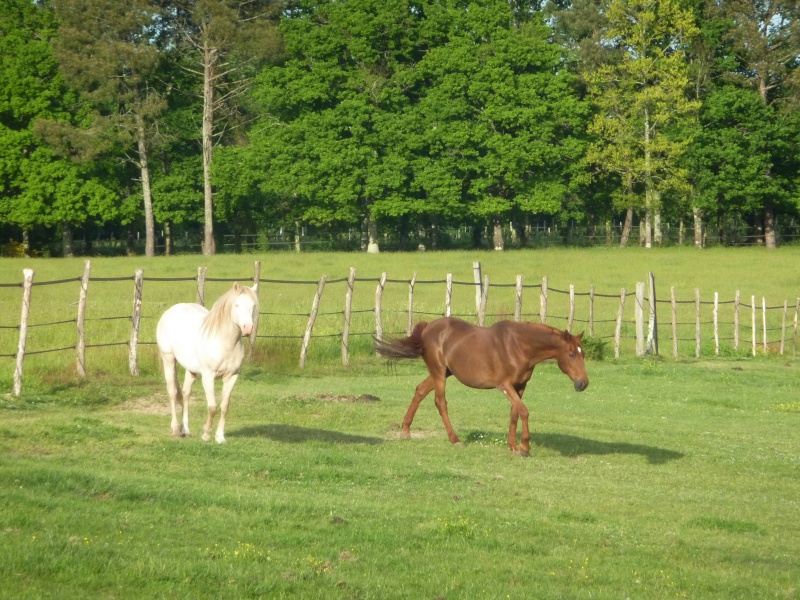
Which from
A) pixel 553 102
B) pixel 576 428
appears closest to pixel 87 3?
pixel 553 102

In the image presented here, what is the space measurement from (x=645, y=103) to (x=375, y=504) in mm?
56812

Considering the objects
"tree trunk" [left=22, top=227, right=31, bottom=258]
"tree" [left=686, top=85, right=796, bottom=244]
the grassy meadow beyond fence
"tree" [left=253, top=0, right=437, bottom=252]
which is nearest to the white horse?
the grassy meadow beyond fence

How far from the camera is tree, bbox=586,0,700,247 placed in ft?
206

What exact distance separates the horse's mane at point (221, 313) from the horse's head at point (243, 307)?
1cm

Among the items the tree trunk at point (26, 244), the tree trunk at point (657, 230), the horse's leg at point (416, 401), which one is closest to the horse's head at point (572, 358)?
the horse's leg at point (416, 401)

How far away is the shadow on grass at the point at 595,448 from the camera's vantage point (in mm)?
13812

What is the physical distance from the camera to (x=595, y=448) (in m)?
14.2

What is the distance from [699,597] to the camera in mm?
7453

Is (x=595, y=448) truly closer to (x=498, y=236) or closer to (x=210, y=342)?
(x=210, y=342)

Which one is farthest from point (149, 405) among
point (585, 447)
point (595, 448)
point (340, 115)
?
point (340, 115)

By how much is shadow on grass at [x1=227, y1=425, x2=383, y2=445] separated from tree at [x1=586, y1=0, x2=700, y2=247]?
5114 centimetres

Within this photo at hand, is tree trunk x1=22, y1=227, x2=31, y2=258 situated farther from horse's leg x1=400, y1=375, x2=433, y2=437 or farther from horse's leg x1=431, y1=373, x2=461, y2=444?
horse's leg x1=431, y1=373, x2=461, y2=444

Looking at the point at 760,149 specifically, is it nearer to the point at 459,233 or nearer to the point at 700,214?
the point at 700,214

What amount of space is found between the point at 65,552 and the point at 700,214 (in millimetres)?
62419
